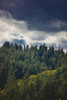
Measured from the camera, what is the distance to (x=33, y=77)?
79.8 meters

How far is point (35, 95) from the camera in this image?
178ft

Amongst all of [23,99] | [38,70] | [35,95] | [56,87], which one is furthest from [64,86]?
[38,70]

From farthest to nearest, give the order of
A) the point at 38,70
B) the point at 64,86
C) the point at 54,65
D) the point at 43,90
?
the point at 54,65, the point at 38,70, the point at 64,86, the point at 43,90

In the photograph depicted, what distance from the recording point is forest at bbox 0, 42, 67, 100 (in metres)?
55.6

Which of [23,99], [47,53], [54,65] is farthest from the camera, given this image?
[47,53]

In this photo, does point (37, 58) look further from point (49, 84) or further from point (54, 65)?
point (49, 84)

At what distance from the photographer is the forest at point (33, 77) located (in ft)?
182

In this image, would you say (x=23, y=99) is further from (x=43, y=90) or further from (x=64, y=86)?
(x=64, y=86)

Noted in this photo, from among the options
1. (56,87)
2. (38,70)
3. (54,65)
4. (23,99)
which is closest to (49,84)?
(56,87)

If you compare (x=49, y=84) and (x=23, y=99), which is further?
(x=49, y=84)

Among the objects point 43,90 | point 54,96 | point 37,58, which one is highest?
point 37,58

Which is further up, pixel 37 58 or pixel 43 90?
pixel 37 58

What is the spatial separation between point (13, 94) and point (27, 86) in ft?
26.8

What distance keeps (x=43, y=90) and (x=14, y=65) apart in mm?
57359
